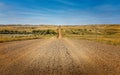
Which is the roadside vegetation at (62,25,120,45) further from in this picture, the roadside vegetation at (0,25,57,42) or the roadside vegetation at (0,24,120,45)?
the roadside vegetation at (0,25,57,42)

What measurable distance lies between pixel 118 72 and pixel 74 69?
2637mm

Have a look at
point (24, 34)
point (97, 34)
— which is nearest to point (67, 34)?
point (97, 34)

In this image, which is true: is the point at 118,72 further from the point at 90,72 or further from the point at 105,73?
the point at 90,72

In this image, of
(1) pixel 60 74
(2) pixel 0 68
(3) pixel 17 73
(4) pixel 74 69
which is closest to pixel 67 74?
(1) pixel 60 74

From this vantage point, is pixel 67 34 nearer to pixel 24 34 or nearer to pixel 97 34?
pixel 97 34

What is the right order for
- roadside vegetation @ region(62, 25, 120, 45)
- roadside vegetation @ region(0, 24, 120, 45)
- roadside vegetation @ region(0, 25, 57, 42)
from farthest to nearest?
roadside vegetation @ region(0, 25, 57, 42) < roadside vegetation @ region(0, 24, 120, 45) < roadside vegetation @ region(62, 25, 120, 45)

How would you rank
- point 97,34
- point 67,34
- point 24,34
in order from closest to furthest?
point 67,34 → point 24,34 → point 97,34

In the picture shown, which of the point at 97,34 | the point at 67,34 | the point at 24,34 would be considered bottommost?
the point at 97,34

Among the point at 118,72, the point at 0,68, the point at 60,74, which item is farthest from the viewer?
the point at 0,68

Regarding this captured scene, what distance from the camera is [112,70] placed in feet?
38.5

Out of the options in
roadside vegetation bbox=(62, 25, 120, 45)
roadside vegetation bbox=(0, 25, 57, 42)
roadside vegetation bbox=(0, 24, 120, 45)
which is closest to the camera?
roadside vegetation bbox=(62, 25, 120, 45)

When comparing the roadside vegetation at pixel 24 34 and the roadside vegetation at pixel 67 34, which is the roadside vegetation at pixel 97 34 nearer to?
the roadside vegetation at pixel 67 34

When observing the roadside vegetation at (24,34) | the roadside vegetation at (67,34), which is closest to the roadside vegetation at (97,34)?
the roadside vegetation at (67,34)

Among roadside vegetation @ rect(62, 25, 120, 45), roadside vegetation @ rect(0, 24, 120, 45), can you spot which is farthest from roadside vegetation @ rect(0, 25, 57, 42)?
roadside vegetation @ rect(62, 25, 120, 45)
